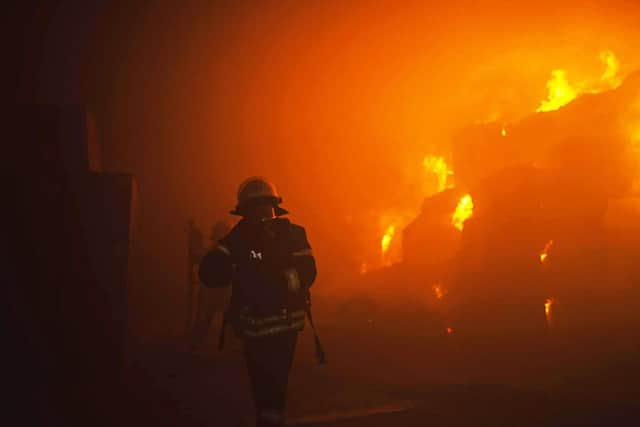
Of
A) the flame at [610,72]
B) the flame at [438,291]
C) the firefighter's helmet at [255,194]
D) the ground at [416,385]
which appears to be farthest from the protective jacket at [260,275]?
the flame at [610,72]

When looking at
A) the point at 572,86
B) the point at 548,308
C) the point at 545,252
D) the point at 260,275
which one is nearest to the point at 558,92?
the point at 572,86

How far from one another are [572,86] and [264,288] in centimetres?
4038

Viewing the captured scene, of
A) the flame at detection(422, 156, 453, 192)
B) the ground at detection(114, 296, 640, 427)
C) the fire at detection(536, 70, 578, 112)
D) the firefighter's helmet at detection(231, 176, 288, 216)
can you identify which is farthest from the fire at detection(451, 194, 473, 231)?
the firefighter's helmet at detection(231, 176, 288, 216)

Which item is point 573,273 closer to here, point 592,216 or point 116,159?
point 592,216

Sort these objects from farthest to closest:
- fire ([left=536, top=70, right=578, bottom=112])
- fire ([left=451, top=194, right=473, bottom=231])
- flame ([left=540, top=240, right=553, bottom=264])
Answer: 1. fire ([left=536, top=70, right=578, bottom=112])
2. fire ([left=451, top=194, right=473, bottom=231])
3. flame ([left=540, top=240, right=553, bottom=264])

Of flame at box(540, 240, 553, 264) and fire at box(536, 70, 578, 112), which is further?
fire at box(536, 70, 578, 112)

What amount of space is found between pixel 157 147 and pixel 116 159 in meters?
5.56

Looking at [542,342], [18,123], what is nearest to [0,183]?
[18,123]

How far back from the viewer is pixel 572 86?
1415 inches

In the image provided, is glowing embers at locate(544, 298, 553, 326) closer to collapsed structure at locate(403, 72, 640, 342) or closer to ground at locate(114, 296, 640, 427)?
collapsed structure at locate(403, 72, 640, 342)

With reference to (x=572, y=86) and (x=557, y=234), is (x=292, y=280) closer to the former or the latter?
(x=557, y=234)

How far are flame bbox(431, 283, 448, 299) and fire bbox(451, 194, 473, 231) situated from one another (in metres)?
6.09

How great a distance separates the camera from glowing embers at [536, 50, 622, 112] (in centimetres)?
3266

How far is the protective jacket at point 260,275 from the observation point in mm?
3236
